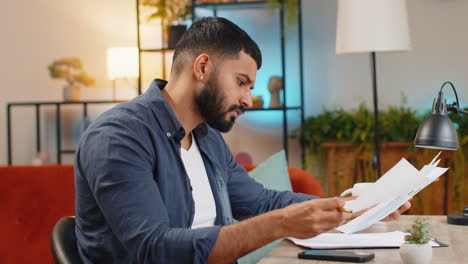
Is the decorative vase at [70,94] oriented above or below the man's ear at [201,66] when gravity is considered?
above

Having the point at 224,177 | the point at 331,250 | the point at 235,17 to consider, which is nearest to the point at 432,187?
the point at 235,17

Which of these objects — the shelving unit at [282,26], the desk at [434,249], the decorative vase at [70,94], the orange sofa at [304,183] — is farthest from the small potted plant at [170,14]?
the desk at [434,249]

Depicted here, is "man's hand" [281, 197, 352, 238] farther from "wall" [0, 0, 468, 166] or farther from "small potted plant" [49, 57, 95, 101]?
"small potted plant" [49, 57, 95, 101]

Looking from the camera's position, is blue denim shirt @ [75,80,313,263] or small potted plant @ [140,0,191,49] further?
small potted plant @ [140,0,191,49]

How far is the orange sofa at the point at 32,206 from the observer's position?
2.46 meters

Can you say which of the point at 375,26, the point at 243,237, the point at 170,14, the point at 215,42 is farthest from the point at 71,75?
the point at 243,237

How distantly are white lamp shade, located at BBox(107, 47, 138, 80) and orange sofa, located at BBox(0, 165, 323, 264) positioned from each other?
1.84 meters

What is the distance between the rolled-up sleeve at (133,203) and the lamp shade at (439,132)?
65 centimetres

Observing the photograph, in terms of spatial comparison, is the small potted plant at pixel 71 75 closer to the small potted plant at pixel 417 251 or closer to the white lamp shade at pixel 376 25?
the white lamp shade at pixel 376 25

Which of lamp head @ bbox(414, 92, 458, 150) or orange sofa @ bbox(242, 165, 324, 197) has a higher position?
lamp head @ bbox(414, 92, 458, 150)

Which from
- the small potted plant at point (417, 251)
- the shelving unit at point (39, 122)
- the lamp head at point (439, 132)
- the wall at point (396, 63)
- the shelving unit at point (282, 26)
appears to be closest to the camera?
the small potted plant at point (417, 251)

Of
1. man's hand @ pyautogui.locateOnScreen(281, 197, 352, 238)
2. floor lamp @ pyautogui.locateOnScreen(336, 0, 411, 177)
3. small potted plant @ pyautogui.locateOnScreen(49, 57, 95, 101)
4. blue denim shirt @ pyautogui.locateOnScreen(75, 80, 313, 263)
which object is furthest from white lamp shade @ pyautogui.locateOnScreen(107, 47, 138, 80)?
man's hand @ pyautogui.locateOnScreen(281, 197, 352, 238)

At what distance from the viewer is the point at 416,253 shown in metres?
1.26

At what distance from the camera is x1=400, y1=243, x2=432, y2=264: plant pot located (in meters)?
1.26
